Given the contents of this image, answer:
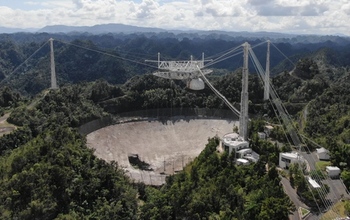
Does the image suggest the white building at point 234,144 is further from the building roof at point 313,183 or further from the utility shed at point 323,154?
the building roof at point 313,183

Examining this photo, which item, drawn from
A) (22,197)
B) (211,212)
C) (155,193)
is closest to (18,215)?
(22,197)

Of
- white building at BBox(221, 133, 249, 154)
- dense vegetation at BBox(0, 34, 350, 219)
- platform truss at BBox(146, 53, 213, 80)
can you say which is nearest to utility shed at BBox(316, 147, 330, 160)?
dense vegetation at BBox(0, 34, 350, 219)

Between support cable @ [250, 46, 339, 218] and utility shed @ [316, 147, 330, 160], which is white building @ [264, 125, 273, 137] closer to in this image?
support cable @ [250, 46, 339, 218]

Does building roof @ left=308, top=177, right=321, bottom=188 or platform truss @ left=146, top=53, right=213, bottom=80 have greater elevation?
platform truss @ left=146, top=53, right=213, bottom=80

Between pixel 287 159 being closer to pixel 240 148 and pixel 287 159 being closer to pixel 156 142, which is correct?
pixel 240 148

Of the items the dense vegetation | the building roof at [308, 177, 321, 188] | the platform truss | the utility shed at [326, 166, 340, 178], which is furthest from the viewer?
the platform truss

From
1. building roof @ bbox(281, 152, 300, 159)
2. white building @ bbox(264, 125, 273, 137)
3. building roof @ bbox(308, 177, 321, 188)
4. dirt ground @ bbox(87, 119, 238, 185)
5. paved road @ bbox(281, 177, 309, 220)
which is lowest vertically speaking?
dirt ground @ bbox(87, 119, 238, 185)

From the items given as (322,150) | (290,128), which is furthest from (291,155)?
(290,128)
